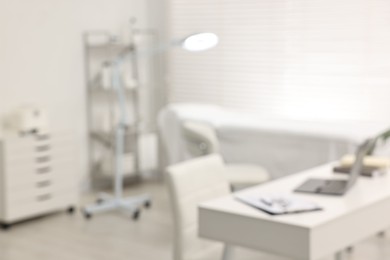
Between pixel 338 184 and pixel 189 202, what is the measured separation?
0.77 metres

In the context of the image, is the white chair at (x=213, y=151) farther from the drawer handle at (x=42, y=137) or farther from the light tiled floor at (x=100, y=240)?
the drawer handle at (x=42, y=137)

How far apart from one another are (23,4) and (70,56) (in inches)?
26.4

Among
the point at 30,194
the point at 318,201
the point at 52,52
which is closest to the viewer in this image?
the point at 318,201

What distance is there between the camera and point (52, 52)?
20.2 ft

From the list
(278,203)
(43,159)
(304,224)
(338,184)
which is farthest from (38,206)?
(304,224)

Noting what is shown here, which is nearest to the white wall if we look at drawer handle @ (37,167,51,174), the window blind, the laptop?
drawer handle @ (37,167,51,174)

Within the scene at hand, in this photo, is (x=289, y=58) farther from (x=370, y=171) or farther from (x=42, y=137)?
(x=370, y=171)

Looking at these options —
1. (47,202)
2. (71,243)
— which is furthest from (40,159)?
(71,243)

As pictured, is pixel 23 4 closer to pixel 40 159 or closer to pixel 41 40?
pixel 41 40

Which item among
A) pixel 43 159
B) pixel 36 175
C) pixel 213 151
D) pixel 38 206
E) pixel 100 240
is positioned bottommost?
pixel 100 240

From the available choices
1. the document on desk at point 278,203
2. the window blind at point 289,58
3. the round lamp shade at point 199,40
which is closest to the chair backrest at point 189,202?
the document on desk at point 278,203

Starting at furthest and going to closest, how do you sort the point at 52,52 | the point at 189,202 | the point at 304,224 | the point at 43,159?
the point at 52,52
the point at 43,159
the point at 189,202
the point at 304,224

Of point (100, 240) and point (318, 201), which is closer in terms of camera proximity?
point (318, 201)

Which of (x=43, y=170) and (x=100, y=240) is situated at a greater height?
(x=43, y=170)
